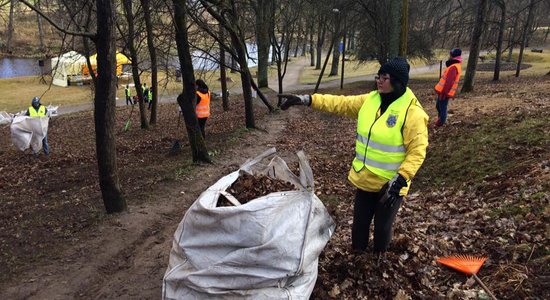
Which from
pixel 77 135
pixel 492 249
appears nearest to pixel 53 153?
pixel 77 135

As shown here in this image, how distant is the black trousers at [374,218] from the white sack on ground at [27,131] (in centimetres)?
1062

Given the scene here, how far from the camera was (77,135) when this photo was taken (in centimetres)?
1644

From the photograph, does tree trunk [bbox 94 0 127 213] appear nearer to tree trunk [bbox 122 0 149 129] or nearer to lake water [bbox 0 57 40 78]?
tree trunk [bbox 122 0 149 129]

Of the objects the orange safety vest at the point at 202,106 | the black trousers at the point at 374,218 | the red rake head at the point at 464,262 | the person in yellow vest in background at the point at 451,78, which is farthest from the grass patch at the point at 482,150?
the orange safety vest at the point at 202,106

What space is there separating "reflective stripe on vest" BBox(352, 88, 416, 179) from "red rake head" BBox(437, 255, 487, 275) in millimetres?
979

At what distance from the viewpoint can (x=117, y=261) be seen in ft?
16.6

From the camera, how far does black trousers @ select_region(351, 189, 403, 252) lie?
3.68 metres

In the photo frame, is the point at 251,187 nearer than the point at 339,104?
Yes

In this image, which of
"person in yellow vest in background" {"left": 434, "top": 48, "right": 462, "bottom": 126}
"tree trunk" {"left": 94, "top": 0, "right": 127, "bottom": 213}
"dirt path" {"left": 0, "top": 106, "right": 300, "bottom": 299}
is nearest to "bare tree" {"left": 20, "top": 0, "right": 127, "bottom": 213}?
"tree trunk" {"left": 94, "top": 0, "right": 127, "bottom": 213}

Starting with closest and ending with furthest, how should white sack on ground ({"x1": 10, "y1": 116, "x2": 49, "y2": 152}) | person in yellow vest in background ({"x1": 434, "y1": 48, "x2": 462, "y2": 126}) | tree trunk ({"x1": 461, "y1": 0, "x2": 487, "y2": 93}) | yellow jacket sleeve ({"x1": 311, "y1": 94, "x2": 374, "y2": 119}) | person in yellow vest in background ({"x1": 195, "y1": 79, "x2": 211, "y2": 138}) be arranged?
yellow jacket sleeve ({"x1": 311, "y1": 94, "x2": 374, "y2": 119}) → person in yellow vest in background ({"x1": 434, "y1": 48, "x2": 462, "y2": 126}) → person in yellow vest in background ({"x1": 195, "y1": 79, "x2": 211, "y2": 138}) → white sack on ground ({"x1": 10, "y1": 116, "x2": 49, "y2": 152}) → tree trunk ({"x1": 461, "y1": 0, "x2": 487, "y2": 93})

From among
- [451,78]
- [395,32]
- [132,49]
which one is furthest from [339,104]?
[395,32]

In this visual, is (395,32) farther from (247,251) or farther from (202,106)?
(247,251)

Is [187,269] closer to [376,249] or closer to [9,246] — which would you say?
[376,249]

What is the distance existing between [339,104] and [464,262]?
1747 millimetres
